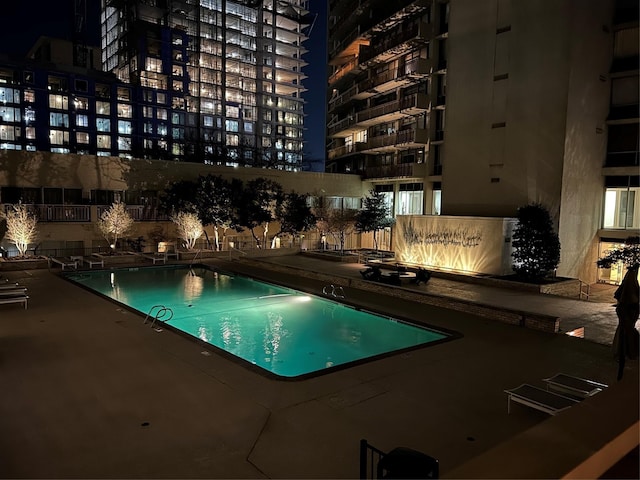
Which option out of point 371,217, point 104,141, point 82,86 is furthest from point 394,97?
A: point 82,86

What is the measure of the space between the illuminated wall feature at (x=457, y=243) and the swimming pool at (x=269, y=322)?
6858 mm

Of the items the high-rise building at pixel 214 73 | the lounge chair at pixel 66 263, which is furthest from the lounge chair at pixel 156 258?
the high-rise building at pixel 214 73

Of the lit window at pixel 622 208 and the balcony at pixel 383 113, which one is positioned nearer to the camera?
the lit window at pixel 622 208

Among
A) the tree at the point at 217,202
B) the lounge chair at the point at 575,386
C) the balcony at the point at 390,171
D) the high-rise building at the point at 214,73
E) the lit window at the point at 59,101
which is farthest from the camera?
the high-rise building at the point at 214,73

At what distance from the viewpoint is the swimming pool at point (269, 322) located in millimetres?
10938

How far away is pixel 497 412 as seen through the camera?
664 cm

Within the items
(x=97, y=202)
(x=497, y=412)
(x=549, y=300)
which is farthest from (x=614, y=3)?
(x=97, y=202)

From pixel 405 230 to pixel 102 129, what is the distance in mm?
48602

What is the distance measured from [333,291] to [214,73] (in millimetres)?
60418

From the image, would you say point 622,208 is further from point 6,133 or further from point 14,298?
point 6,133

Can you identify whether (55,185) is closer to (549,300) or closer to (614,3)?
(549,300)

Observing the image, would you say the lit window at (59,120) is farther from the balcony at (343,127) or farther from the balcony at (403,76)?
the balcony at (403,76)

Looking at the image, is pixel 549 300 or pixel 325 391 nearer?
pixel 325 391

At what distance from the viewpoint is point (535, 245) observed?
17.0m
